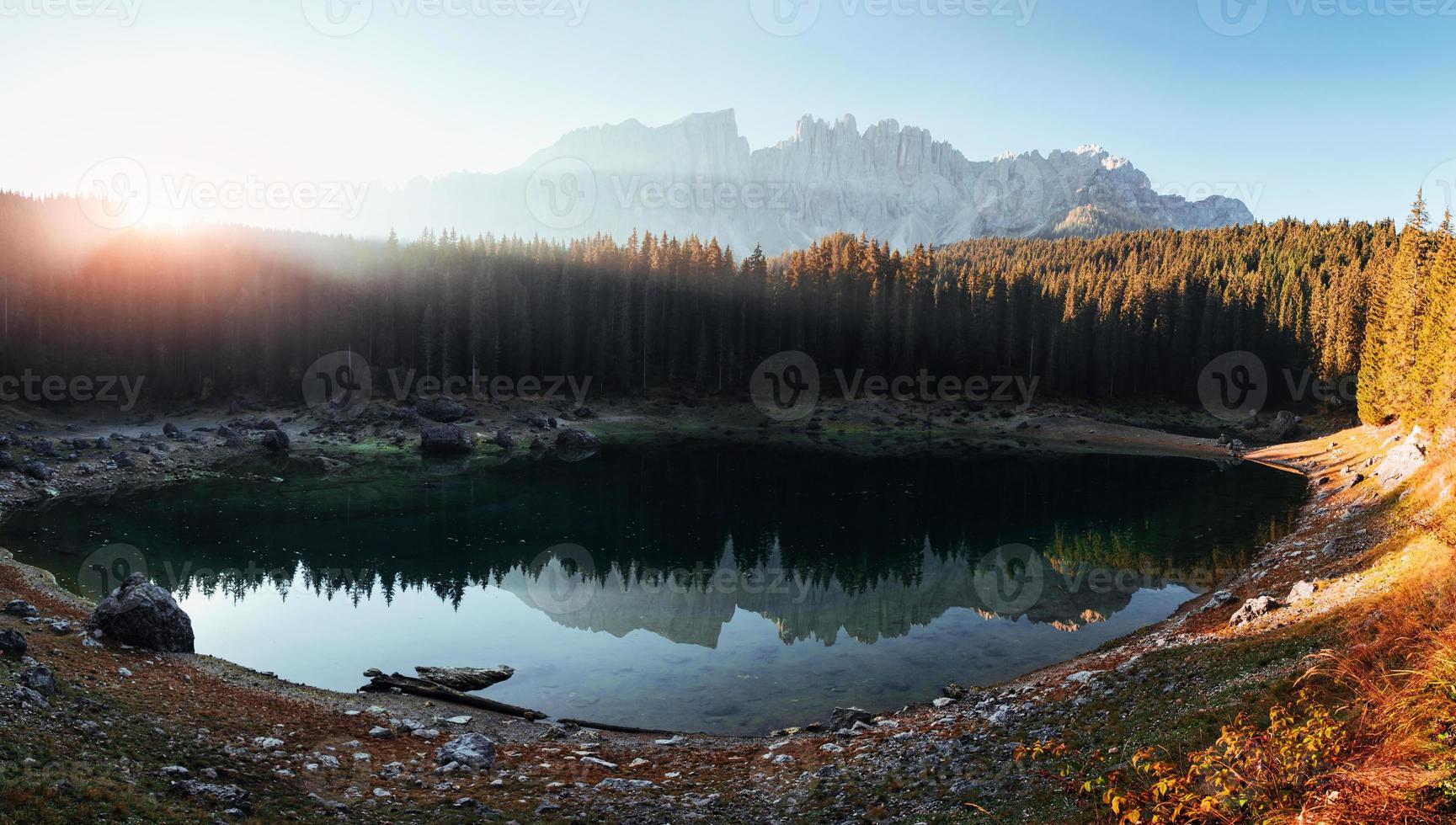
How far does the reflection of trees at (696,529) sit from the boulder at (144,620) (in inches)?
384

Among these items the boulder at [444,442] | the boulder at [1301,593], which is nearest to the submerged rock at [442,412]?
the boulder at [444,442]

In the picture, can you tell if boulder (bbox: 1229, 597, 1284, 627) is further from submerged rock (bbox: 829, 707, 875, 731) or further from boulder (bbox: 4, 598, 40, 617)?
boulder (bbox: 4, 598, 40, 617)

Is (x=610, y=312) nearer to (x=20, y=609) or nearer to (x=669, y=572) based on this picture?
(x=669, y=572)

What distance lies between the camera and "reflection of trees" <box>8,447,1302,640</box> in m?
32.8

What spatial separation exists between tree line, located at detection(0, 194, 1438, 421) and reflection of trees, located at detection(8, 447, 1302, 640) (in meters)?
45.0

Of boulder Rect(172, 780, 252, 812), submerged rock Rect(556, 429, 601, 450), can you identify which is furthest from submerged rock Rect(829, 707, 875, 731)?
submerged rock Rect(556, 429, 601, 450)

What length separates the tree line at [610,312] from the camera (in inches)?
3558

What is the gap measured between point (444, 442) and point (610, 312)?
4388 cm

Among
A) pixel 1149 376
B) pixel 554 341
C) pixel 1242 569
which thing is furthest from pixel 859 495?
pixel 1149 376

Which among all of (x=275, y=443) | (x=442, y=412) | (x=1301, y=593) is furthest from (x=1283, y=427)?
(x=275, y=443)

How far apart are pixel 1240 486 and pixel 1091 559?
2941 centimetres

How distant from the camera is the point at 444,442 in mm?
72562

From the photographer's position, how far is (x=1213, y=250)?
16225 centimetres

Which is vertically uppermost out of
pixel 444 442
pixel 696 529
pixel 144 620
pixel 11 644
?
pixel 11 644
